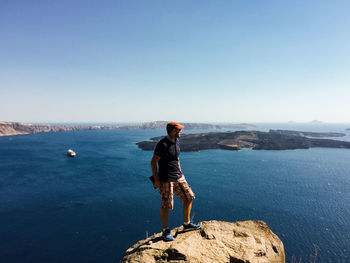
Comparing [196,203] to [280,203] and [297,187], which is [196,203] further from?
[297,187]

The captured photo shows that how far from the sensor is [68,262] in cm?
1945

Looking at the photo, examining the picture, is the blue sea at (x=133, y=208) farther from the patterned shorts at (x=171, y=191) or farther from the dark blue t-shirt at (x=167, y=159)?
the dark blue t-shirt at (x=167, y=159)

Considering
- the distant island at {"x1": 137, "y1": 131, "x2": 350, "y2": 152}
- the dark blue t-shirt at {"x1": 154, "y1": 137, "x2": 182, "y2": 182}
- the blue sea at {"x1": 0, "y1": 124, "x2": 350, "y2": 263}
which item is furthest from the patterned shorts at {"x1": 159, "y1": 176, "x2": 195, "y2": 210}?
the distant island at {"x1": 137, "y1": 131, "x2": 350, "y2": 152}

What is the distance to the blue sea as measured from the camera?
21656 millimetres

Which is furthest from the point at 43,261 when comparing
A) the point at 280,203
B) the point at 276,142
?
the point at 276,142

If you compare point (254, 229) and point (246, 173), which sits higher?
point (254, 229)

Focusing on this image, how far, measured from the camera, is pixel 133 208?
30875mm

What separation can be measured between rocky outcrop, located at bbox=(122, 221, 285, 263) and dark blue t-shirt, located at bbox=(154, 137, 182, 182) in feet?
5.95

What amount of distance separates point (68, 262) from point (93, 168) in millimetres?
39712

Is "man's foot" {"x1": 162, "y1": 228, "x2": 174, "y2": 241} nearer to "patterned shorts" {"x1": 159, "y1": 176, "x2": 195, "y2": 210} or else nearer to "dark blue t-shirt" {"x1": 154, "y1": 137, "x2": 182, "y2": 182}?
"patterned shorts" {"x1": 159, "y1": 176, "x2": 195, "y2": 210}

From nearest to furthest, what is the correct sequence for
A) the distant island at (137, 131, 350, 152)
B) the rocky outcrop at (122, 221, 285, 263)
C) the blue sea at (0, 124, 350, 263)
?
the rocky outcrop at (122, 221, 285, 263), the blue sea at (0, 124, 350, 263), the distant island at (137, 131, 350, 152)

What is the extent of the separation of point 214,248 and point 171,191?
6.21 ft

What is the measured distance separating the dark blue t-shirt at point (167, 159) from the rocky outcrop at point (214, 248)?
1813 mm

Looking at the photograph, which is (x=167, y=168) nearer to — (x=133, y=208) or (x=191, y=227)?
(x=191, y=227)
